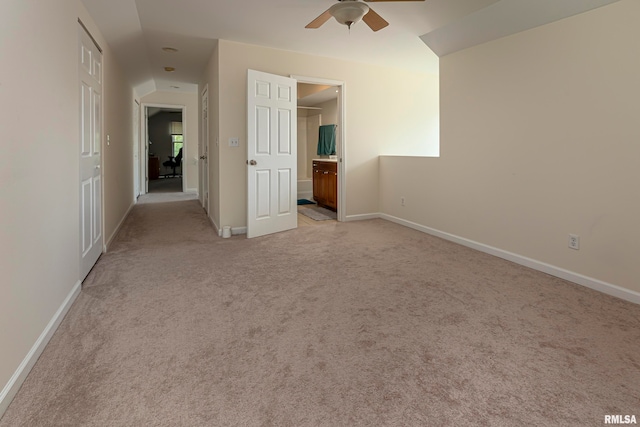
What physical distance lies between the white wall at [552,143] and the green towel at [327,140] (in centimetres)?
353

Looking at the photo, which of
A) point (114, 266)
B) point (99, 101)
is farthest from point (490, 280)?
point (99, 101)

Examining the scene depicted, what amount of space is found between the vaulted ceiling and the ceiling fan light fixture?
1.24ft

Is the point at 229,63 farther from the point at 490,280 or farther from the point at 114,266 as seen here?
the point at 490,280

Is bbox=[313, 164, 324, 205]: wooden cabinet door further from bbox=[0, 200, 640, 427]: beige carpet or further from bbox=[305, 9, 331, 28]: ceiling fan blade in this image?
bbox=[305, 9, 331, 28]: ceiling fan blade

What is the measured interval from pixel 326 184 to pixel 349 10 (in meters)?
3.78

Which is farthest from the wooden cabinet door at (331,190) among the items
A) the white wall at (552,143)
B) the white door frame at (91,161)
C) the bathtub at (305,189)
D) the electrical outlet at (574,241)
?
the electrical outlet at (574,241)

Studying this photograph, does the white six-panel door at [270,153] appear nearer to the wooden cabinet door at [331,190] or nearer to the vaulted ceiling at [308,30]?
the vaulted ceiling at [308,30]

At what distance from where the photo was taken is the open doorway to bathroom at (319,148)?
537 centimetres

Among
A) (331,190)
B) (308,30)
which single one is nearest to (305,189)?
(331,190)

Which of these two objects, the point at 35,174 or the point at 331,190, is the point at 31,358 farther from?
the point at 331,190

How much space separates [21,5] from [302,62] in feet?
11.5

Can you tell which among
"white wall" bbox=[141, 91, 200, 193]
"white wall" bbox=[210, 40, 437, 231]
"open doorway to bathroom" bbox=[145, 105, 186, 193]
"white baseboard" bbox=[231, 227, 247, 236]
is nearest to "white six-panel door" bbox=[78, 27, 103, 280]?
"white wall" bbox=[210, 40, 437, 231]

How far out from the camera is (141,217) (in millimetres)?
5840

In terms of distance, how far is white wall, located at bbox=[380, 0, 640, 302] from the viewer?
105 inches
